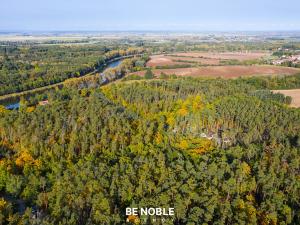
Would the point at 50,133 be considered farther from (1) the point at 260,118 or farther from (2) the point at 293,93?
(2) the point at 293,93

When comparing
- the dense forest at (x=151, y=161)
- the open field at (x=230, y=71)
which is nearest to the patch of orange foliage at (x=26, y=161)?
the dense forest at (x=151, y=161)

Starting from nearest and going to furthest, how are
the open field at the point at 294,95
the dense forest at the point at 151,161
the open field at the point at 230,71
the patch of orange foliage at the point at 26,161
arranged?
the dense forest at the point at 151,161 < the patch of orange foliage at the point at 26,161 < the open field at the point at 294,95 < the open field at the point at 230,71

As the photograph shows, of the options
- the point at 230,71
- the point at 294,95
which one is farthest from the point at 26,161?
the point at 230,71

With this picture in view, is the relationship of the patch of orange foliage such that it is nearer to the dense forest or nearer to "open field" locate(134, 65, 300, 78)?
the dense forest

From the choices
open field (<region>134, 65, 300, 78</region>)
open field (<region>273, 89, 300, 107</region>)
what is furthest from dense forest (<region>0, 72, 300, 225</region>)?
open field (<region>134, 65, 300, 78</region>)

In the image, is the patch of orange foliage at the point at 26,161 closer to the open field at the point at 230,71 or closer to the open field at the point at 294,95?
the open field at the point at 294,95

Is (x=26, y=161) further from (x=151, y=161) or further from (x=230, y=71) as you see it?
(x=230, y=71)

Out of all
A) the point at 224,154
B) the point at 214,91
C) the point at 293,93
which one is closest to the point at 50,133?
the point at 224,154
